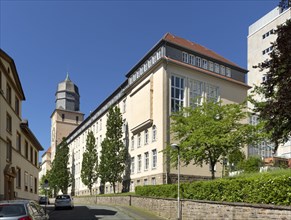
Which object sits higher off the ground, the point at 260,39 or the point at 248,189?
the point at 260,39

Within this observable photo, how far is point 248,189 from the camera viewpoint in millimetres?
17422

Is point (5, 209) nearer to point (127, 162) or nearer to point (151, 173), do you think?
point (151, 173)

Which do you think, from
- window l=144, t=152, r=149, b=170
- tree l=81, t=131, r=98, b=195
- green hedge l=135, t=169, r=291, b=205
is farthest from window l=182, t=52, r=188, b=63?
green hedge l=135, t=169, r=291, b=205

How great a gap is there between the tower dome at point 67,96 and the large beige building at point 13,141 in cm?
7446

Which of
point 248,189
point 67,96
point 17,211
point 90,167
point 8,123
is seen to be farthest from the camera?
point 67,96

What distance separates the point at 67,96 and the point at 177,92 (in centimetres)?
7291

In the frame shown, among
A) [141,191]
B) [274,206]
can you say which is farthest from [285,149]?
[274,206]

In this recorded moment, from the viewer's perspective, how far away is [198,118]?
31.1m

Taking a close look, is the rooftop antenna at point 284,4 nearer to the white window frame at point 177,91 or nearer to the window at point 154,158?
the white window frame at point 177,91

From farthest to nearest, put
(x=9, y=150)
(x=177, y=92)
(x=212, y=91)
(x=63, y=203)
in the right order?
(x=212, y=91) < (x=177, y=92) < (x=63, y=203) < (x=9, y=150)

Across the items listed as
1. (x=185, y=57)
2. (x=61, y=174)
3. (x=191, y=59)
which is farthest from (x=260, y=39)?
(x=61, y=174)

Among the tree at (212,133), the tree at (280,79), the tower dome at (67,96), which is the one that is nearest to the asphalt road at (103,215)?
the tree at (212,133)

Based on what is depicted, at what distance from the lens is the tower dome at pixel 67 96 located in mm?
115875

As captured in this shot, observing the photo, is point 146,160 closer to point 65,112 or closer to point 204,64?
point 204,64
